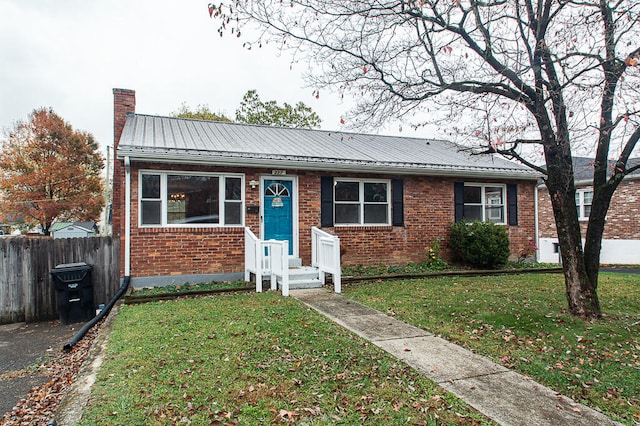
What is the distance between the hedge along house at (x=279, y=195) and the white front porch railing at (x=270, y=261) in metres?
0.87

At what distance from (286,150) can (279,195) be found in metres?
1.34

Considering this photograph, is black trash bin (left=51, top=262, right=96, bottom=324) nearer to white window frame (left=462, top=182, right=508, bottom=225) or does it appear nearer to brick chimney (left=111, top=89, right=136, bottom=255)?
brick chimney (left=111, top=89, right=136, bottom=255)

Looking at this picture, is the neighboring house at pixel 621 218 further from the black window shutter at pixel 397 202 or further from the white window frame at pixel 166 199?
the white window frame at pixel 166 199

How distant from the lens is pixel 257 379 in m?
3.81

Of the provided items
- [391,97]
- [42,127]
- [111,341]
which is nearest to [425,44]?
[391,97]

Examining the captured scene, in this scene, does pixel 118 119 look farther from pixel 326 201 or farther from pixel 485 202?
pixel 485 202

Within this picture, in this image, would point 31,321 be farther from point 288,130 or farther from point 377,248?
point 288,130

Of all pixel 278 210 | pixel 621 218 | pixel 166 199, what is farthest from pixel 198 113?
pixel 621 218

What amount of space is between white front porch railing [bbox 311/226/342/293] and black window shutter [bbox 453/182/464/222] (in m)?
4.43

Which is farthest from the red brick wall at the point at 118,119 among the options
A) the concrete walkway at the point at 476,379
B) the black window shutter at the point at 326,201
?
the concrete walkway at the point at 476,379

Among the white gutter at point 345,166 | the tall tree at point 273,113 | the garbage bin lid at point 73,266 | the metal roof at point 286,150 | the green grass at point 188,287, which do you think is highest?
the tall tree at point 273,113

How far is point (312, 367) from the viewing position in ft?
13.4

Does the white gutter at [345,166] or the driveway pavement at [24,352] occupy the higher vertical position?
the white gutter at [345,166]

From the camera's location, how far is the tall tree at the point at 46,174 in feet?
92.0
